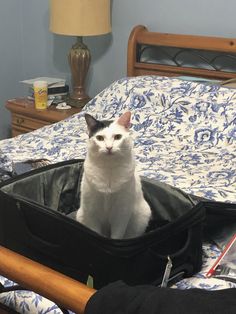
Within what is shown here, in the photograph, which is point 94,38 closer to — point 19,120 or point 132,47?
point 132,47

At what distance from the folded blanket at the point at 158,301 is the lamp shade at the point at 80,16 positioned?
210 cm

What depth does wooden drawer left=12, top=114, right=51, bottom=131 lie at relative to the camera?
2.79m

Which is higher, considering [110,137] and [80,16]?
[80,16]

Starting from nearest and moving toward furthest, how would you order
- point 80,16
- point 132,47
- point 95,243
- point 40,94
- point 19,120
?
point 95,243
point 80,16
point 132,47
point 40,94
point 19,120

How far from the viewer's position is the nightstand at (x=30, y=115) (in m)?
2.70

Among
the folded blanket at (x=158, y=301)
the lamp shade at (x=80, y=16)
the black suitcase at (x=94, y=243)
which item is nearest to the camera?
the folded blanket at (x=158, y=301)

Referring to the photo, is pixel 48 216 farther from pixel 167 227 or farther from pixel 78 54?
pixel 78 54

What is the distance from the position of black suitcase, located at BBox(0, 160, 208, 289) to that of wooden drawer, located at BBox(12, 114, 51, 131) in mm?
1583

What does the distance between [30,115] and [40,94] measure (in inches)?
5.6

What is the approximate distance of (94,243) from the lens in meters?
0.91

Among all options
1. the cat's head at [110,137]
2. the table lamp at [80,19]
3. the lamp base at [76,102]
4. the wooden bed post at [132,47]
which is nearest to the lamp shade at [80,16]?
the table lamp at [80,19]

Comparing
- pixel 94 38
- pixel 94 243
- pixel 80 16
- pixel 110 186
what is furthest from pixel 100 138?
pixel 94 38

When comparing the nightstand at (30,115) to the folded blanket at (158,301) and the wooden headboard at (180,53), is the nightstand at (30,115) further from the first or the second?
the folded blanket at (158,301)

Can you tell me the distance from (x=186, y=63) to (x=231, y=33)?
305 mm
